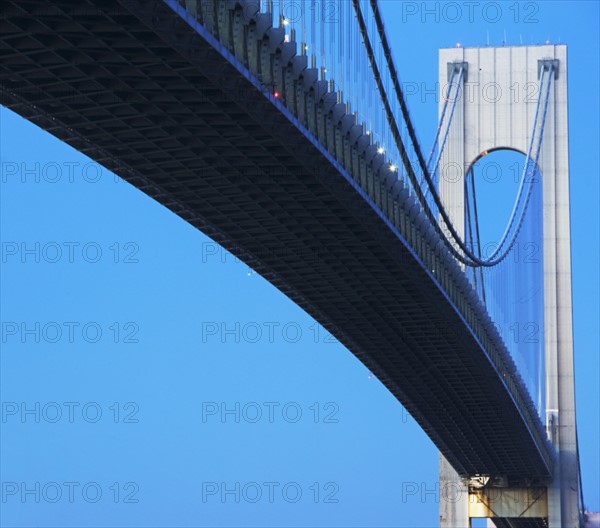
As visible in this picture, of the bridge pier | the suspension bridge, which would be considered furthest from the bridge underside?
A: the bridge pier

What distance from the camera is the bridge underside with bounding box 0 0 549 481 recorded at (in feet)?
69.2

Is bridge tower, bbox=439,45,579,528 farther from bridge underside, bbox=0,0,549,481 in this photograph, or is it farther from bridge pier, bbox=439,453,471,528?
bridge underside, bbox=0,0,549,481

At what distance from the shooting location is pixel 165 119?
83.0 ft

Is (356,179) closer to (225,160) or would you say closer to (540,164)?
(225,160)

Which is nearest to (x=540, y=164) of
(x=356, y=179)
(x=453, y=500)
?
(x=453, y=500)

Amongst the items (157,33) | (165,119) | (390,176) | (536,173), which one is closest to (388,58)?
(390,176)

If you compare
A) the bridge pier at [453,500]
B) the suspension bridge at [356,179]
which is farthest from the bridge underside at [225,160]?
the bridge pier at [453,500]

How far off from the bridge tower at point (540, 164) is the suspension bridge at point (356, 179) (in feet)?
0.26

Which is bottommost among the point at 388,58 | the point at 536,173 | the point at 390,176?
the point at 390,176

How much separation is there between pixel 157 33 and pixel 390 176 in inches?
469

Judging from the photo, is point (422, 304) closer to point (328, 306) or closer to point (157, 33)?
point (328, 306)

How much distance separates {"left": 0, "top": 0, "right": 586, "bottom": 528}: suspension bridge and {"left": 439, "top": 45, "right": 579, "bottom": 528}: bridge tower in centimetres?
8

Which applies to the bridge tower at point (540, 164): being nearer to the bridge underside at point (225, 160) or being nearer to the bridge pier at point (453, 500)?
the bridge pier at point (453, 500)

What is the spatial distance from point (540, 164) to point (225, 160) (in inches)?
1584
